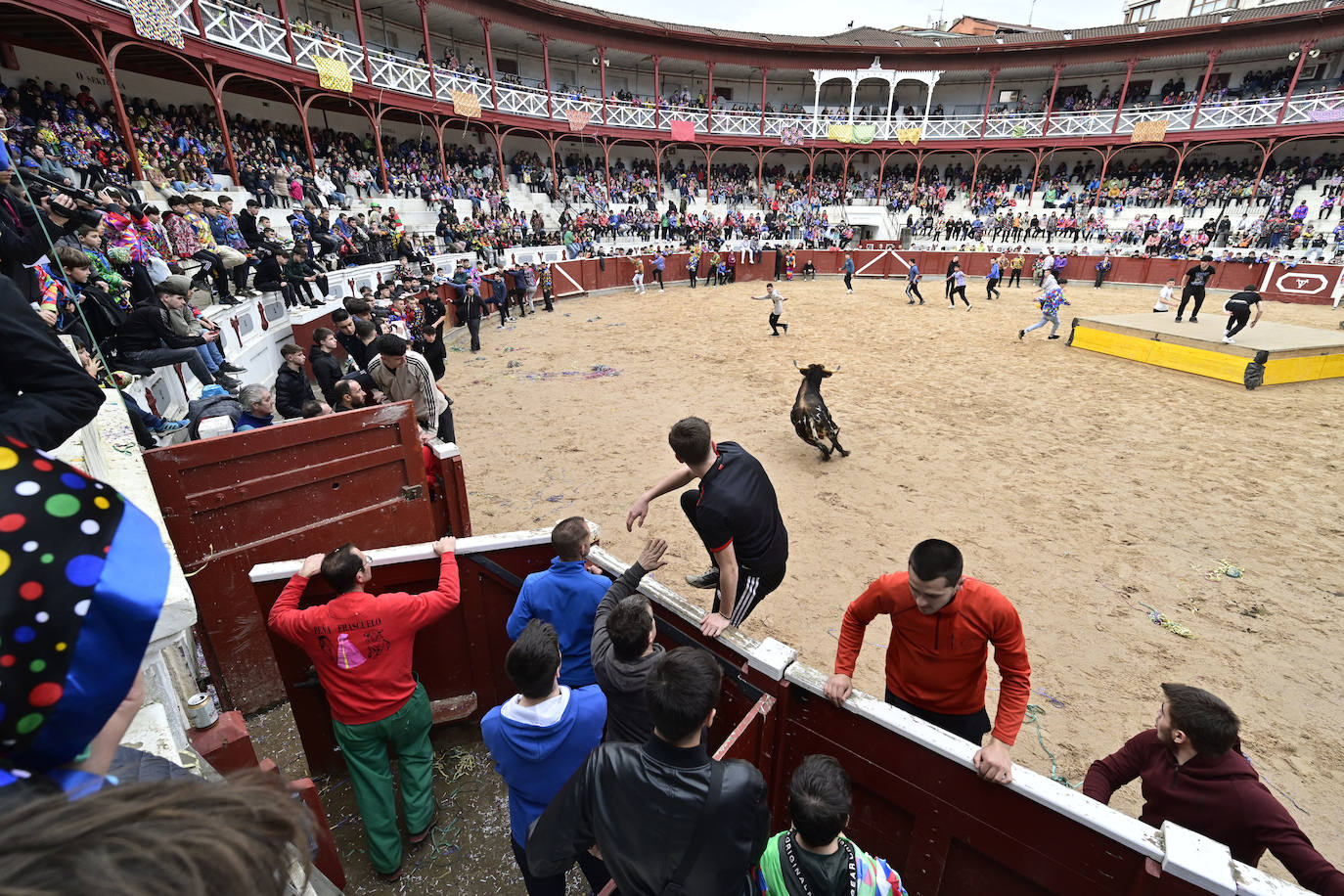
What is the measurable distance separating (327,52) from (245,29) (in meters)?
3.28

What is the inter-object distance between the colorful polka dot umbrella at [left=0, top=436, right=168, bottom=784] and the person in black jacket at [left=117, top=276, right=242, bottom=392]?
7.27m

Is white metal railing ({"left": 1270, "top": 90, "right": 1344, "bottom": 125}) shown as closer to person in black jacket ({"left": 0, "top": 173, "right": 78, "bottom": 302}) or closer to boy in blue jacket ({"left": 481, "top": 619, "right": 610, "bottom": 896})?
boy in blue jacket ({"left": 481, "top": 619, "right": 610, "bottom": 896})

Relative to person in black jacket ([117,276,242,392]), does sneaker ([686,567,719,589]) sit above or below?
below

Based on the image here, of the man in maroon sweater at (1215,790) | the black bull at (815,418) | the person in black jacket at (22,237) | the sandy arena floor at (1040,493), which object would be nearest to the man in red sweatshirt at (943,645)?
the man in maroon sweater at (1215,790)

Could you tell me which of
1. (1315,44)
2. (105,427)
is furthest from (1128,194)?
(105,427)

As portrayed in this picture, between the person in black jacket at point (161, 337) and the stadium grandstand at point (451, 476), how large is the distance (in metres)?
0.04

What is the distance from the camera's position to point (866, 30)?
42469 mm

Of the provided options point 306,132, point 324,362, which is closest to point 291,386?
point 324,362

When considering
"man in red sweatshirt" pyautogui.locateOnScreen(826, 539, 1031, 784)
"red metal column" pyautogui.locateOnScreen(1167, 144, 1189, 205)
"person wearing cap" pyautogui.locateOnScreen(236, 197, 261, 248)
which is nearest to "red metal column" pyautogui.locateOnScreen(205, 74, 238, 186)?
"person wearing cap" pyautogui.locateOnScreen(236, 197, 261, 248)

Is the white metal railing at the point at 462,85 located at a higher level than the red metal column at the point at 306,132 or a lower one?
higher

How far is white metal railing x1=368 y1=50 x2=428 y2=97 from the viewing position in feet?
73.9

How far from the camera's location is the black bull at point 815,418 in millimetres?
8508

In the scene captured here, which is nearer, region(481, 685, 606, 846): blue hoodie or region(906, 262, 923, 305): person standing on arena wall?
region(481, 685, 606, 846): blue hoodie

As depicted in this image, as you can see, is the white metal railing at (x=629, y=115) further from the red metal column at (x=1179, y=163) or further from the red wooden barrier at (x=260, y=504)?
the red wooden barrier at (x=260, y=504)
